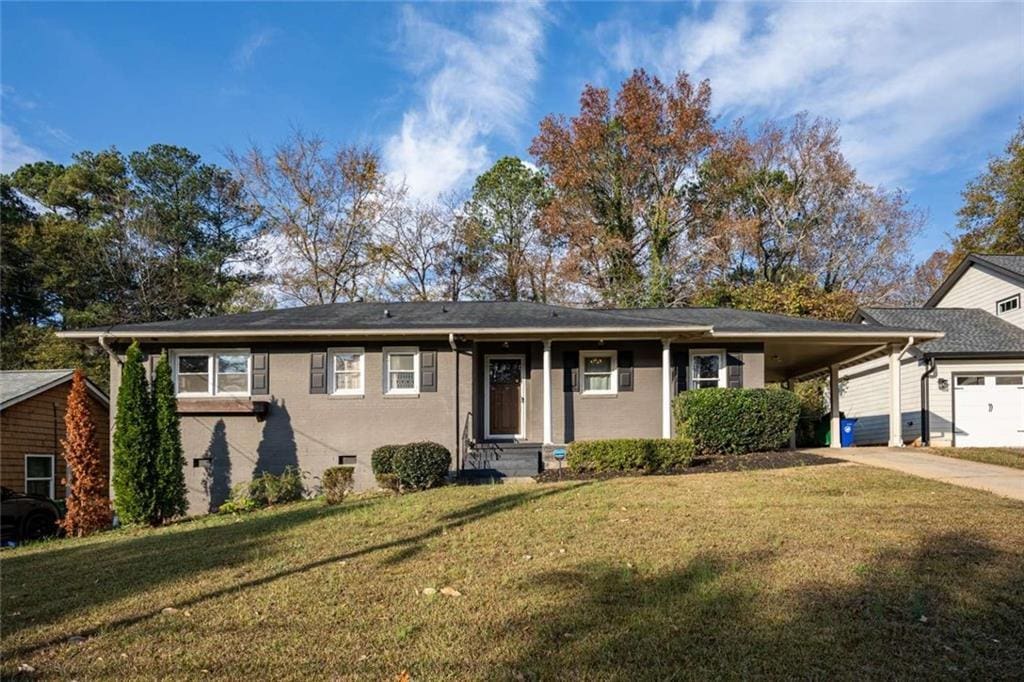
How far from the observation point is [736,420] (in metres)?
13.0

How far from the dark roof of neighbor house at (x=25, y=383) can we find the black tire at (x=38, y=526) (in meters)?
3.48

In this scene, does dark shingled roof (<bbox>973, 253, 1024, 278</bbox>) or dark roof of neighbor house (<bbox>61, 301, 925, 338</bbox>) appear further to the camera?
dark shingled roof (<bbox>973, 253, 1024, 278</bbox>)

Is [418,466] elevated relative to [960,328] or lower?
lower

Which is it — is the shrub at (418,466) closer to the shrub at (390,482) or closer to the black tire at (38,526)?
the shrub at (390,482)

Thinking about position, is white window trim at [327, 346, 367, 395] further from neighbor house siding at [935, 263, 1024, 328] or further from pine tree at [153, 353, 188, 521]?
neighbor house siding at [935, 263, 1024, 328]

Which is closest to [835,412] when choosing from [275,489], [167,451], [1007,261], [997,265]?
[997,265]

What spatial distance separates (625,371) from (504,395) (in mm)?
2750

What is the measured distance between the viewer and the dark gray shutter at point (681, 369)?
14.6 m

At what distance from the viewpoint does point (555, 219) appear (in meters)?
28.9

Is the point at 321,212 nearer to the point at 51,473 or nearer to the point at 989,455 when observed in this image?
the point at 51,473

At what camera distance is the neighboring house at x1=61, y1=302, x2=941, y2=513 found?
44.0ft

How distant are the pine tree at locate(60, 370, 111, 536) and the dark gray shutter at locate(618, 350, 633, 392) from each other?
32.9 ft

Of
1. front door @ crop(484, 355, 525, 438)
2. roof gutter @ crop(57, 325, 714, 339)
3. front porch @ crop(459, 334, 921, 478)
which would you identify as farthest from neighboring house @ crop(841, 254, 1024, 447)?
front door @ crop(484, 355, 525, 438)

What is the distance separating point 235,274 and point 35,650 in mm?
29860
